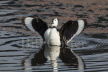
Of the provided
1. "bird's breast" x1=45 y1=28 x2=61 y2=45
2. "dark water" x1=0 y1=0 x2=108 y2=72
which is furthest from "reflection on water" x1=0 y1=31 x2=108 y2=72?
"bird's breast" x1=45 y1=28 x2=61 y2=45

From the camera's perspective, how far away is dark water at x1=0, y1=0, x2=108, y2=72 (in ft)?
29.9

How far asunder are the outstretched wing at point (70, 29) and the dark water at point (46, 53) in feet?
1.00

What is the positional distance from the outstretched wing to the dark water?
30cm

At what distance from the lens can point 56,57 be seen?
1022 cm

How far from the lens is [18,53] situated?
1051 cm

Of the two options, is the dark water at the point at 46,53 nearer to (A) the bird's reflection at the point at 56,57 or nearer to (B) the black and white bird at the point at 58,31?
(A) the bird's reflection at the point at 56,57

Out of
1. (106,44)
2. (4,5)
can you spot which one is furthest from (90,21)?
(4,5)

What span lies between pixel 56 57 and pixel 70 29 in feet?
5.29

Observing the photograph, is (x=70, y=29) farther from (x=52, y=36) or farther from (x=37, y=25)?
(x=37, y=25)

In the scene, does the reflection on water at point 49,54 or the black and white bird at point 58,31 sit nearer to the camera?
the reflection on water at point 49,54

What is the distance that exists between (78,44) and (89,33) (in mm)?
1549

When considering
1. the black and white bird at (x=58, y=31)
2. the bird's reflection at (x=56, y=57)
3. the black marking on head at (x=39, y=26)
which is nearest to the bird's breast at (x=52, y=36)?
the black and white bird at (x=58, y=31)

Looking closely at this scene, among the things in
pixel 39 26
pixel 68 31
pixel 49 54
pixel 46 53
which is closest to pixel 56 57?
pixel 49 54

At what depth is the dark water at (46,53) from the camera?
29.9 feet
